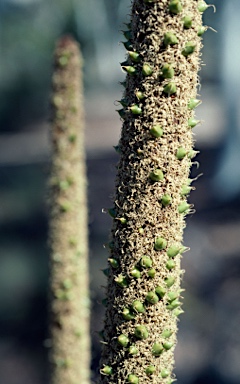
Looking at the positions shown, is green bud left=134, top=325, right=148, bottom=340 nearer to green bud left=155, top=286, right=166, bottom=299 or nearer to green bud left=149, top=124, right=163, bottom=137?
green bud left=155, top=286, right=166, bottom=299

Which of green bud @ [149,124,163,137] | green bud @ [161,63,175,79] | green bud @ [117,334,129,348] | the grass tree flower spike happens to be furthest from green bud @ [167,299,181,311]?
green bud @ [161,63,175,79]

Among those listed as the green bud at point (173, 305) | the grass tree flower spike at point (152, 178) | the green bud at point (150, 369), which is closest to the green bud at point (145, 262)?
the grass tree flower spike at point (152, 178)

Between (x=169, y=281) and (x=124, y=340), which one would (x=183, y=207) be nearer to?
(x=169, y=281)

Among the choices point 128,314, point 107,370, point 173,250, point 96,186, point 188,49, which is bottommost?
point 107,370

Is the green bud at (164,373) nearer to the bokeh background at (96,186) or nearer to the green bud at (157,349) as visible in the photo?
the green bud at (157,349)

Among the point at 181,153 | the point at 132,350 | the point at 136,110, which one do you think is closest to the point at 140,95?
the point at 136,110
